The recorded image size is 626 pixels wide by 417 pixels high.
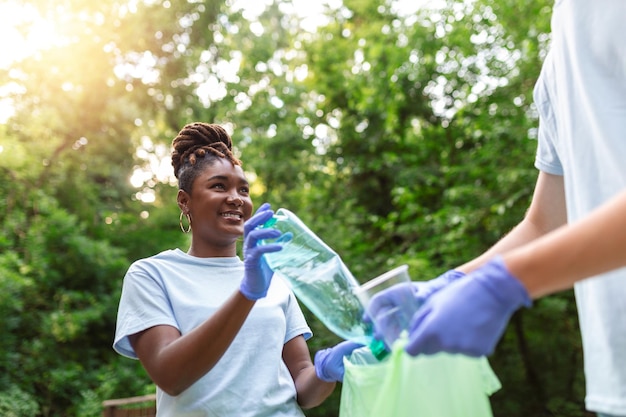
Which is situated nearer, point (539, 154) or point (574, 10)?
point (574, 10)

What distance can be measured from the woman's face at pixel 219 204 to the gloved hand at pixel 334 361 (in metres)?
0.47

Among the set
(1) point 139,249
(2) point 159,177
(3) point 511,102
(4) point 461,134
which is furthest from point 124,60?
(3) point 511,102

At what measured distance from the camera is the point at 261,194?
7109mm

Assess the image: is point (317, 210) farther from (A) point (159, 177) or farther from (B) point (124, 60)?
(B) point (124, 60)

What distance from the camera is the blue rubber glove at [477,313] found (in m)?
0.93

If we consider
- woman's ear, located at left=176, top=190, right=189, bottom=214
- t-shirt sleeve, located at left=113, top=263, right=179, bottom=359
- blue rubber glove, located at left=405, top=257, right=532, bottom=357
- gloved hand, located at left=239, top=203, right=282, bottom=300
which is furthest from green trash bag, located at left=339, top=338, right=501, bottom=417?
woman's ear, located at left=176, top=190, right=189, bottom=214

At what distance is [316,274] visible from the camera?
1.57 metres

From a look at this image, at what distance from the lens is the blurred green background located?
5816mm

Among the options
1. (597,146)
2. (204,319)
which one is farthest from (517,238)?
(204,319)

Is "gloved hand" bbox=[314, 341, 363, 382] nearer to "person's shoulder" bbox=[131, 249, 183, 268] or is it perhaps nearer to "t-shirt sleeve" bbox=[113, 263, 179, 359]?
"t-shirt sleeve" bbox=[113, 263, 179, 359]

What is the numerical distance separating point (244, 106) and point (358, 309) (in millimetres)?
6765

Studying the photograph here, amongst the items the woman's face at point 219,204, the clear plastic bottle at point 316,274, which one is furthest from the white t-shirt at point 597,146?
the woman's face at point 219,204

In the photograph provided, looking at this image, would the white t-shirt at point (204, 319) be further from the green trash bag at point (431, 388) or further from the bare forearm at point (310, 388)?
the green trash bag at point (431, 388)

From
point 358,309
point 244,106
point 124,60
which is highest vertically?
point 124,60
